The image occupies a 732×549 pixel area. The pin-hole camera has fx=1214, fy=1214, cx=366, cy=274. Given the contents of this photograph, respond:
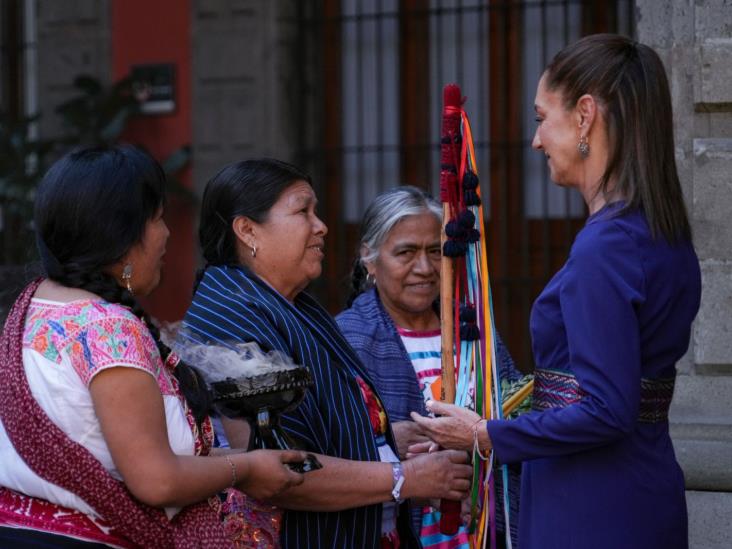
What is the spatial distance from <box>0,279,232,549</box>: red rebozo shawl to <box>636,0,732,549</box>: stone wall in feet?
6.57

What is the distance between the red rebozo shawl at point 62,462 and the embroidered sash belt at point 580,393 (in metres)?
0.86

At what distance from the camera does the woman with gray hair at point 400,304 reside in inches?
147

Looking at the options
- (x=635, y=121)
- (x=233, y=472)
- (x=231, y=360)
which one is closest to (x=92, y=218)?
(x=231, y=360)

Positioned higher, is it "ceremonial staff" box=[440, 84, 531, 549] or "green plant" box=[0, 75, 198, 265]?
"green plant" box=[0, 75, 198, 265]

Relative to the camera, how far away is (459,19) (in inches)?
259

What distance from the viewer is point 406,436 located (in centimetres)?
347

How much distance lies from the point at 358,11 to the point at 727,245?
3.36 m

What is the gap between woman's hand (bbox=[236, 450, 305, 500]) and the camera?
2.54m

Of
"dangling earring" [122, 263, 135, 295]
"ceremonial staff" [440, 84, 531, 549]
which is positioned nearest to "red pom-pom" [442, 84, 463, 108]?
"ceremonial staff" [440, 84, 531, 549]

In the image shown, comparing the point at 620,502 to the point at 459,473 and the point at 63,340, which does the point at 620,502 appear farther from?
the point at 63,340

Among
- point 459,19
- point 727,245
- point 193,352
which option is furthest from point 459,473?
point 459,19

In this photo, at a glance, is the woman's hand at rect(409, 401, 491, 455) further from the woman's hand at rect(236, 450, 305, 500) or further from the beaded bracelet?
the beaded bracelet

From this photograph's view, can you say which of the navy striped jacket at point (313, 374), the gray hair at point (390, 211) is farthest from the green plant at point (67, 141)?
the navy striped jacket at point (313, 374)

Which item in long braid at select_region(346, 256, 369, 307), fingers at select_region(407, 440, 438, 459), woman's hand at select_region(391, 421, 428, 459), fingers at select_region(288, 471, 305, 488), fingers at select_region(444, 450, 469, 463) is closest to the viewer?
fingers at select_region(288, 471, 305, 488)
